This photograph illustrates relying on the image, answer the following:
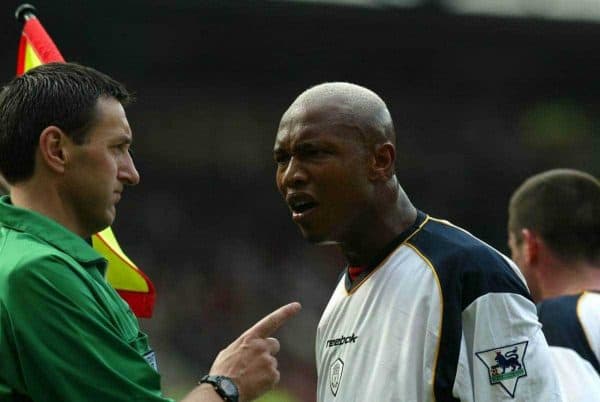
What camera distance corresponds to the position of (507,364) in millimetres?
2924

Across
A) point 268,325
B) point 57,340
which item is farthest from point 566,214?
point 57,340

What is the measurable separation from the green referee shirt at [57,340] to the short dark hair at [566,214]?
83.3 inches

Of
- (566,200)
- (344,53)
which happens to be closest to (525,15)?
(344,53)

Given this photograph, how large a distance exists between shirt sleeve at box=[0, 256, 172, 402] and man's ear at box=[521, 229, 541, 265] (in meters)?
2.16

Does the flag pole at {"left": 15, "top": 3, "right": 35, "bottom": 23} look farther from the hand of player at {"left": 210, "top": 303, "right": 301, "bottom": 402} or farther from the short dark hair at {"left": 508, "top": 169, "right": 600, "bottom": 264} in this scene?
the hand of player at {"left": 210, "top": 303, "right": 301, "bottom": 402}

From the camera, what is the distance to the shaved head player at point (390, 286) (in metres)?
2.95

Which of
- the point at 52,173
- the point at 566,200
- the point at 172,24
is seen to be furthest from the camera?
the point at 172,24

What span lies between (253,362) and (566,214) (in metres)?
1.90

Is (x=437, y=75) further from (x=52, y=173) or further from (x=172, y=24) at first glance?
(x=52, y=173)

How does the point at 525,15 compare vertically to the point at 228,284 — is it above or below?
above

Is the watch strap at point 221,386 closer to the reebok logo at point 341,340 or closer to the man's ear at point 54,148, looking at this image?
the reebok logo at point 341,340

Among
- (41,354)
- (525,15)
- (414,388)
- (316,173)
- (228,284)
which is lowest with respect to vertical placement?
(228,284)

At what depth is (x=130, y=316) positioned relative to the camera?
2.95 metres

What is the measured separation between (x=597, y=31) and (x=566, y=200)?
10525 millimetres
